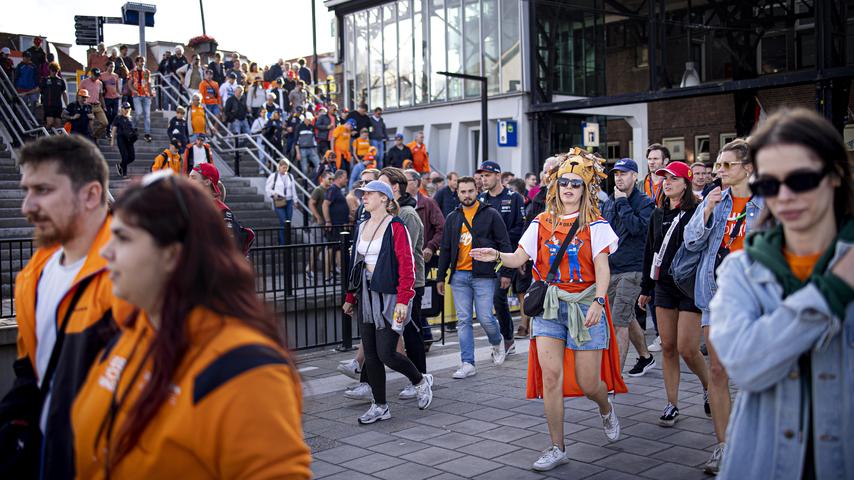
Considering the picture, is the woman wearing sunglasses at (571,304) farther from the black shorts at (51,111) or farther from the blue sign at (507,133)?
the blue sign at (507,133)

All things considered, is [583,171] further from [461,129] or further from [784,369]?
[461,129]

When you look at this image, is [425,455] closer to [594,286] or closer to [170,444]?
[594,286]

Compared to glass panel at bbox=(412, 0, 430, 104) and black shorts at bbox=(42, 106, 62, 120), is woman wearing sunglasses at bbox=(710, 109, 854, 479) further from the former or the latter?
glass panel at bbox=(412, 0, 430, 104)

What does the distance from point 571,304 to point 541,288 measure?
9.5 inches

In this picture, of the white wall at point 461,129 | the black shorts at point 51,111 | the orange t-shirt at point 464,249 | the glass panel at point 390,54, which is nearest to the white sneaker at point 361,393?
the orange t-shirt at point 464,249

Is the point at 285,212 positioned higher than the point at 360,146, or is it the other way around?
the point at 360,146

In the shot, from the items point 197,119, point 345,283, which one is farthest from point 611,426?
point 197,119

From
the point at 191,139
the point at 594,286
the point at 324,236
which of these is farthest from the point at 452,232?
the point at 191,139

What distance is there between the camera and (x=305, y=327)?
10.7 metres

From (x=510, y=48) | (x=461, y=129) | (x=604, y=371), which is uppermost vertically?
(x=510, y=48)

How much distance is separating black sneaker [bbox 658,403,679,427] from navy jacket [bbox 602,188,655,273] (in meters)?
1.96

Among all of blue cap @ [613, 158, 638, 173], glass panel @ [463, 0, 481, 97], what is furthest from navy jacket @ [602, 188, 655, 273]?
glass panel @ [463, 0, 481, 97]

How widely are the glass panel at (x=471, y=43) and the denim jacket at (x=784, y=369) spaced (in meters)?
25.0

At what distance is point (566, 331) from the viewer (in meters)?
5.79
